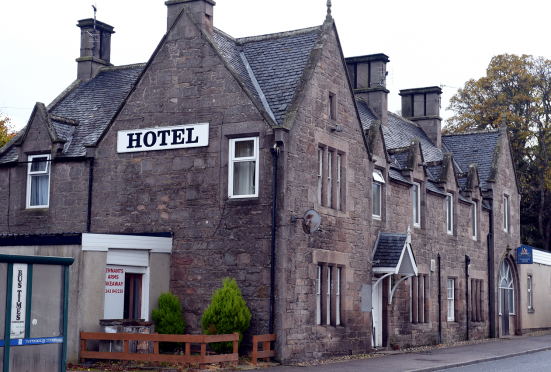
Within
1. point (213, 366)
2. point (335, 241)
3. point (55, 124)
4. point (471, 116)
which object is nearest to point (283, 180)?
point (335, 241)

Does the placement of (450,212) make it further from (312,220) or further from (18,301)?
(18,301)

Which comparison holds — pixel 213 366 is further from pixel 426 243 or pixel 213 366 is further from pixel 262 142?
pixel 426 243

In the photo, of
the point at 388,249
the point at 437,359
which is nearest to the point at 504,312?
the point at 388,249

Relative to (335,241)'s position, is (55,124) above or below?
above

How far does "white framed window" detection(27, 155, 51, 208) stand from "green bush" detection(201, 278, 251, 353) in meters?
7.56

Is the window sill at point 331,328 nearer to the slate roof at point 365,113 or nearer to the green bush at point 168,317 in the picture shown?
the green bush at point 168,317

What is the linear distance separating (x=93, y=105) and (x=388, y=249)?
436 inches

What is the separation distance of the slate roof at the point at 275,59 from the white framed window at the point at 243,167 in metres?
1.06

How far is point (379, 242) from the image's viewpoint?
81.4 feet

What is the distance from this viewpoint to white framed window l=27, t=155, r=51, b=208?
945 inches

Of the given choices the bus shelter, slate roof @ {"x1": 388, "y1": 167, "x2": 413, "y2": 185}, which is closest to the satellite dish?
slate roof @ {"x1": 388, "y1": 167, "x2": 413, "y2": 185}

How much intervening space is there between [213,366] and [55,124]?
10939mm

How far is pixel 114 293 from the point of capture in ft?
64.7

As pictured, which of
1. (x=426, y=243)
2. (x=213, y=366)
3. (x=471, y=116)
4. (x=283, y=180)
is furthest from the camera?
(x=471, y=116)
